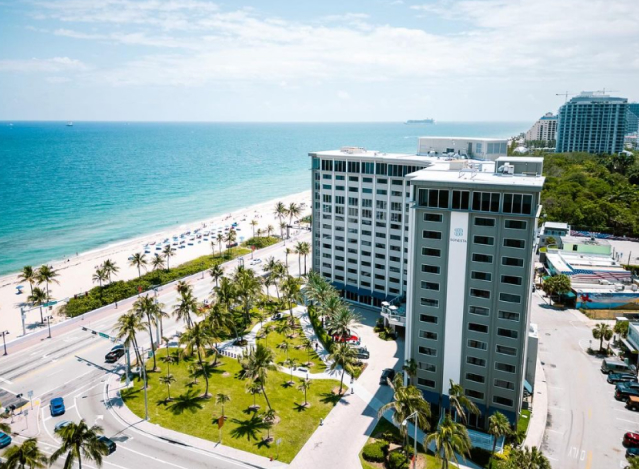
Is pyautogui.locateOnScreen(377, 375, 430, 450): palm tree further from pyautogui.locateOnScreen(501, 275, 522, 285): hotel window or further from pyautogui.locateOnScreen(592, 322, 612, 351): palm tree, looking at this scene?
pyautogui.locateOnScreen(592, 322, 612, 351): palm tree

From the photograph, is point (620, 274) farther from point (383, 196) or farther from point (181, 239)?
point (181, 239)

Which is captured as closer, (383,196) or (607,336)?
(607,336)

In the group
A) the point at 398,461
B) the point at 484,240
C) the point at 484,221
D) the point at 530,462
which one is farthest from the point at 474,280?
the point at 398,461

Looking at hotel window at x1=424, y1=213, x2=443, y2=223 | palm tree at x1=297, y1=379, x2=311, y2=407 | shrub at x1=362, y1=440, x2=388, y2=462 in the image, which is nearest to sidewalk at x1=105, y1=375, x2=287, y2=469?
shrub at x1=362, y1=440, x2=388, y2=462

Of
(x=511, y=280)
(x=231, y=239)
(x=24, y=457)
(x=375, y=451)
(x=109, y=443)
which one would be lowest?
(x=375, y=451)

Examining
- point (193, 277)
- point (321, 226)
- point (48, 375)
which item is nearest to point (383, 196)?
point (321, 226)

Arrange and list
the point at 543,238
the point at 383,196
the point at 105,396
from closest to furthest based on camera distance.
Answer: the point at 105,396 < the point at 383,196 < the point at 543,238

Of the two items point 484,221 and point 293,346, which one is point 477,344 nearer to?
point 484,221
